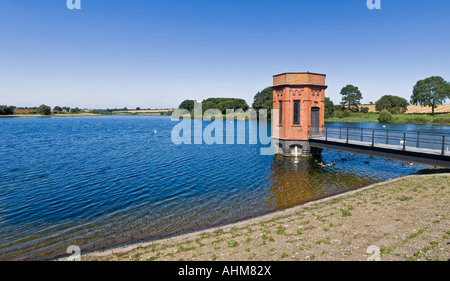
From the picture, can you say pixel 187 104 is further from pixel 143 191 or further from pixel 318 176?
pixel 143 191

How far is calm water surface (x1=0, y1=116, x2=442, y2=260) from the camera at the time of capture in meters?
9.92

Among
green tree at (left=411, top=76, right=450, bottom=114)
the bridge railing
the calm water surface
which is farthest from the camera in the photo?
green tree at (left=411, top=76, right=450, bottom=114)


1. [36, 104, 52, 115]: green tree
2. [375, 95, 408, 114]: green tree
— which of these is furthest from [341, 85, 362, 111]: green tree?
[36, 104, 52, 115]: green tree

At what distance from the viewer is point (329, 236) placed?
7797 mm

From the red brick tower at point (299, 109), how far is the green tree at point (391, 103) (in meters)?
85.7

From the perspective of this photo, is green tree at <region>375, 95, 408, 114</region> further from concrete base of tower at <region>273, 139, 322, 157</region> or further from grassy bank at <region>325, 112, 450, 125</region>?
concrete base of tower at <region>273, 139, 322, 157</region>

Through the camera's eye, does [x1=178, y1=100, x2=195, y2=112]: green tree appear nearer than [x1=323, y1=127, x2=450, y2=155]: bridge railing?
No

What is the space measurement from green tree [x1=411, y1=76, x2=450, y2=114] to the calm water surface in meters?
75.3

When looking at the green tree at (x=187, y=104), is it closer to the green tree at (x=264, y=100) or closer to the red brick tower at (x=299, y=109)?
the green tree at (x=264, y=100)

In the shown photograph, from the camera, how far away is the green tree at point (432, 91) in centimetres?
7644

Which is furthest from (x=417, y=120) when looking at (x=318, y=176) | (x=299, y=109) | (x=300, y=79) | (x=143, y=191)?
(x=143, y=191)
